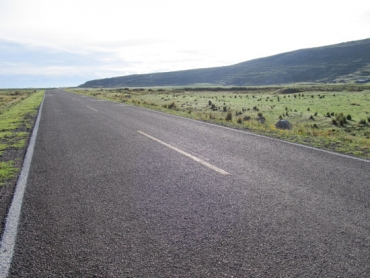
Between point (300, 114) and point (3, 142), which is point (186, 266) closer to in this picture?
point (3, 142)

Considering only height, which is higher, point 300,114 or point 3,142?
point 3,142

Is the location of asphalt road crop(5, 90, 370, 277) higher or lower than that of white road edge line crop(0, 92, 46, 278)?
lower

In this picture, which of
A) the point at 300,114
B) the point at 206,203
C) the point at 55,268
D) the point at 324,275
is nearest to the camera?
the point at 324,275

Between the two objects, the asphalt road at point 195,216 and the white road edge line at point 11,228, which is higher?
the white road edge line at point 11,228

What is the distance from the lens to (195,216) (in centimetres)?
336

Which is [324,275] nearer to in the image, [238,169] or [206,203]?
[206,203]

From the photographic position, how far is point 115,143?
25.5 ft

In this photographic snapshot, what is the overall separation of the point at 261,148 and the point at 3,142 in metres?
7.60

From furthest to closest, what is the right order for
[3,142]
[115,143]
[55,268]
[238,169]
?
1. [3,142]
2. [115,143]
3. [238,169]
4. [55,268]

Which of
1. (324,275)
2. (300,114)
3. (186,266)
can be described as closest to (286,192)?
(324,275)

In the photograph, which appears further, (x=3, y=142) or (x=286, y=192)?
(x=3, y=142)

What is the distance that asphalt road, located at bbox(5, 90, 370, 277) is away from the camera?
8.16 ft

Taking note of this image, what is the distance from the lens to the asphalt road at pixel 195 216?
97.9 inches

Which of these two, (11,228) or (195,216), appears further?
(195,216)
